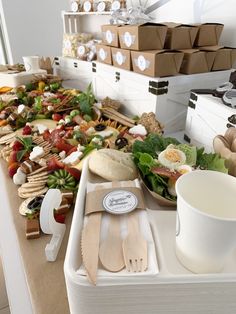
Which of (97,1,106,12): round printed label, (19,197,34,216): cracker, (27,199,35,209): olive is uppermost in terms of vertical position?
(97,1,106,12): round printed label

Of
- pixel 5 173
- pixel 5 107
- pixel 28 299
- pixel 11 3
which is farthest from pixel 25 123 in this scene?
pixel 11 3

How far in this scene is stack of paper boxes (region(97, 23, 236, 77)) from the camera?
81 centimetres

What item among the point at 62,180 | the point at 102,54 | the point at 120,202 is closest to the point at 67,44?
the point at 102,54

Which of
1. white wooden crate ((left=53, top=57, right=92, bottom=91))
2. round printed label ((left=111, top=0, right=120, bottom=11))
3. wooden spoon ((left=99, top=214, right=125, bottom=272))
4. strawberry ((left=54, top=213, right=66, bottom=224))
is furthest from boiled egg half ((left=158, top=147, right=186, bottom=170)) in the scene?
round printed label ((left=111, top=0, right=120, bottom=11))

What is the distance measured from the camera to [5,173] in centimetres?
73

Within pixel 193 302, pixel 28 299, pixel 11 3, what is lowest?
pixel 28 299

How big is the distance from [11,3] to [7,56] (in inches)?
18.6

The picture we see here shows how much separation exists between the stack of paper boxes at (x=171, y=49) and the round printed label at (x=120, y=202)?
1.79ft

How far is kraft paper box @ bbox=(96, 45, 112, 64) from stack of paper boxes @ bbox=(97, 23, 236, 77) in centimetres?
8

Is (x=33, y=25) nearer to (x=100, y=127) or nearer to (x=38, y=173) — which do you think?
(x=100, y=127)

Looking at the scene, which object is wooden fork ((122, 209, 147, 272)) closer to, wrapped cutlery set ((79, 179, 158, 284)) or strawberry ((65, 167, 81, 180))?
wrapped cutlery set ((79, 179, 158, 284))

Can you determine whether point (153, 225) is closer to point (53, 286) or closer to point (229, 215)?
point (229, 215)

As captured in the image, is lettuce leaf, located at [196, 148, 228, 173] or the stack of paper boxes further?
the stack of paper boxes

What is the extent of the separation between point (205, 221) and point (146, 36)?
0.74 metres
